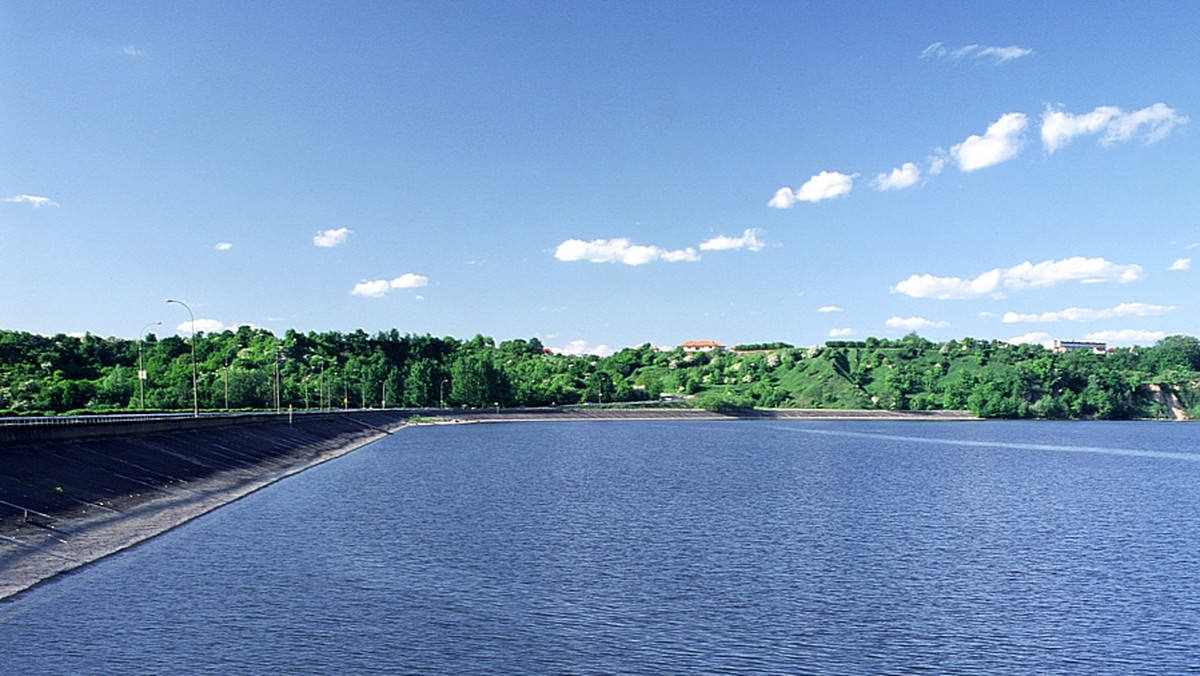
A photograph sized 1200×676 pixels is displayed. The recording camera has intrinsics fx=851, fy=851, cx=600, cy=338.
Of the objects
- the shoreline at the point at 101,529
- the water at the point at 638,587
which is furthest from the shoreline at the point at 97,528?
the water at the point at 638,587

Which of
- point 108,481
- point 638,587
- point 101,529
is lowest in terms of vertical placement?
point 638,587

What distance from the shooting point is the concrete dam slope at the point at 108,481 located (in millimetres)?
38156

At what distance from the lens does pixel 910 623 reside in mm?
28312

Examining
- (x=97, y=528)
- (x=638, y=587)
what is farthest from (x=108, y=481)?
(x=638, y=587)

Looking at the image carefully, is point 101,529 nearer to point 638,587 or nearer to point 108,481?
point 108,481

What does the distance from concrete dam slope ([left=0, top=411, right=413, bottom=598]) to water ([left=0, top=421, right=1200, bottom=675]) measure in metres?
2.51

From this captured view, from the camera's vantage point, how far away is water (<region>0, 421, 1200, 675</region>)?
24484mm

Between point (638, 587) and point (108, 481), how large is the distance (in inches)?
1532

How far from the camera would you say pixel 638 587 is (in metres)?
33.1

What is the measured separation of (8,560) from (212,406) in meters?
175

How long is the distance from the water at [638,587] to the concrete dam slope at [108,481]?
8.22 ft

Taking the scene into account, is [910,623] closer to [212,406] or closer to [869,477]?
[869,477]

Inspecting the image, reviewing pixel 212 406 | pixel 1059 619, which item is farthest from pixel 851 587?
pixel 212 406

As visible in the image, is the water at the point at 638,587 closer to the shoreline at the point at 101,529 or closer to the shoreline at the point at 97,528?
the shoreline at the point at 101,529
